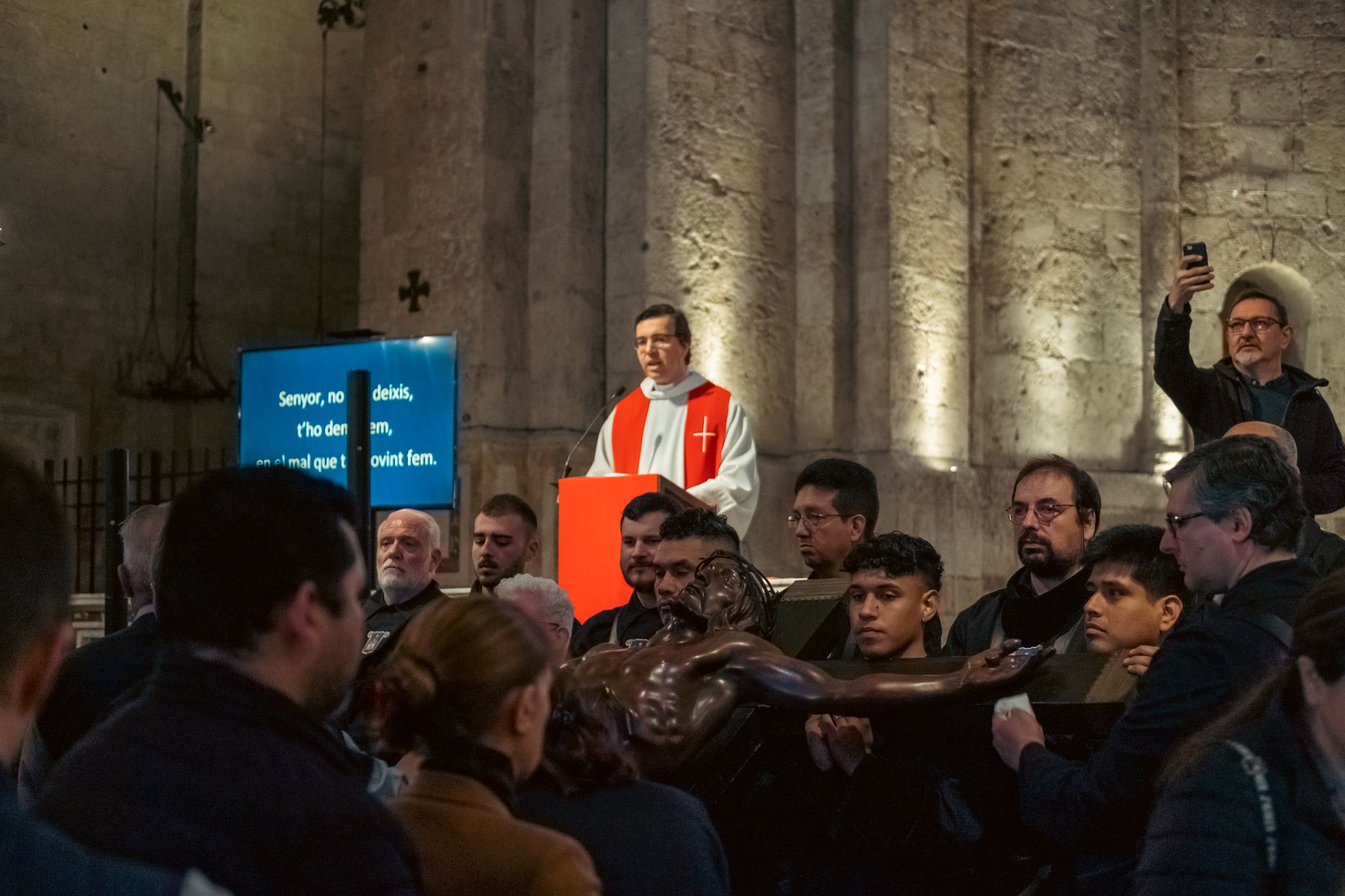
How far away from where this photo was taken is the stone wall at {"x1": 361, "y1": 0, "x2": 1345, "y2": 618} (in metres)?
9.73

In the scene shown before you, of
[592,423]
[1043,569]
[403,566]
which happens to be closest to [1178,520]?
[1043,569]

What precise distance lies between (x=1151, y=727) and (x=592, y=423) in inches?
244

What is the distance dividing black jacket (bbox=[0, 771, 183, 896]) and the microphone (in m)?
6.36

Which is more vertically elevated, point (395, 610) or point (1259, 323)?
point (1259, 323)

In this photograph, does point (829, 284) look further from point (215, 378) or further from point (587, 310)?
point (215, 378)

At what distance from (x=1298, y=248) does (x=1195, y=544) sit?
8531 millimetres

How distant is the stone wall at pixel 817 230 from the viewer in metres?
9.73

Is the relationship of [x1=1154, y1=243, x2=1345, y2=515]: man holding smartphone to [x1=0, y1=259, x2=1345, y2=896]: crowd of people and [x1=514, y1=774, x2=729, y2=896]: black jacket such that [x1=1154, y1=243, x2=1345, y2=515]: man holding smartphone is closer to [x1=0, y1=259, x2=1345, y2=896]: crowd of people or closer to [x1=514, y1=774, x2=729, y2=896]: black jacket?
[x1=0, y1=259, x2=1345, y2=896]: crowd of people

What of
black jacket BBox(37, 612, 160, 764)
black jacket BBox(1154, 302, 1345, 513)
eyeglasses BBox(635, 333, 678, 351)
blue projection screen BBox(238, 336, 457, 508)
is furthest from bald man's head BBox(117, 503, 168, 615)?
black jacket BBox(1154, 302, 1345, 513)

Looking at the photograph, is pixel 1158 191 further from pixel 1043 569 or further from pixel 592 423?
pixel 1043 569

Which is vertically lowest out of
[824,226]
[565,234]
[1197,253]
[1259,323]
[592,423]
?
[592,423]

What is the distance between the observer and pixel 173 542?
2.14 meters

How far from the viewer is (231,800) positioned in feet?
6.37

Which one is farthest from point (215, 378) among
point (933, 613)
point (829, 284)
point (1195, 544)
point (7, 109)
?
point (1195, 544)
